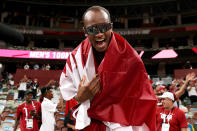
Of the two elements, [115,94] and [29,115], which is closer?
[115,94]

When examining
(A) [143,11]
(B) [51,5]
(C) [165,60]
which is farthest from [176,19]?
(B) [51,5]

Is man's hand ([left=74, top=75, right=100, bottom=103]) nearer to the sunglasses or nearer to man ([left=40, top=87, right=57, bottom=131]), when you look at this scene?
the sunglasses

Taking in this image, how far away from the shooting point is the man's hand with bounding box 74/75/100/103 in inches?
48.7

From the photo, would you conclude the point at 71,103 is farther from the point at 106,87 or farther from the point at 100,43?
the point at 100,43

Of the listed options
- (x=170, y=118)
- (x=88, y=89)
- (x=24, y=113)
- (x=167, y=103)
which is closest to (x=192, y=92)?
(x=167, y=103)

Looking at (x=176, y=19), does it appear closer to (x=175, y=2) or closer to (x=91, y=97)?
(x=175, y=2)

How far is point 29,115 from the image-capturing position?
4.66m

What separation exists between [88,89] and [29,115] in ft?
12.9

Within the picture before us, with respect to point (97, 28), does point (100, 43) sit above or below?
below

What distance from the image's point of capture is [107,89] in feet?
4.03

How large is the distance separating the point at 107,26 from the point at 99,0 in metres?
26.1

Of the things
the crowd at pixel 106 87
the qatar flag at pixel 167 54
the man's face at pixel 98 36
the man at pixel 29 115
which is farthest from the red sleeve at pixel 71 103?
the qatar flag at pixel 167 54

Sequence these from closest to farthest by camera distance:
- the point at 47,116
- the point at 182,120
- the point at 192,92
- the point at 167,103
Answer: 1. the point at 182,120
2. the point at 167,103
3. the point at 47,116
4. the point at 192,92

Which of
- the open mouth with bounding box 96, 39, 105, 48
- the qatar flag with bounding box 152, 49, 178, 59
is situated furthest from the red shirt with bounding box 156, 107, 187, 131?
the qatar flag with bounding box 152, 49, 178, 59
